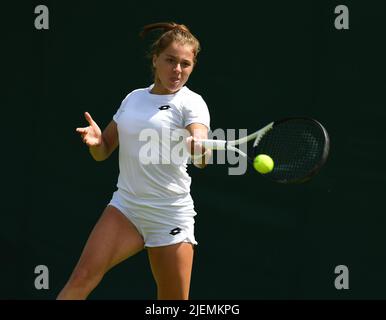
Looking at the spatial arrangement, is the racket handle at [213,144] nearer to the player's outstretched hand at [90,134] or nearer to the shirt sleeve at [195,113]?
the shirt sleeve at [195,113]

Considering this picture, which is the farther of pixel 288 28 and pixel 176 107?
pixel 288 28

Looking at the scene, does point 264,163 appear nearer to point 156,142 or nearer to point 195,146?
point 195,146

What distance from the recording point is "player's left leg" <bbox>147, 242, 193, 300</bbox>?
421 cm

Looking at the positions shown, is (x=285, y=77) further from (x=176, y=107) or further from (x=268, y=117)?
(x=176, y=107)

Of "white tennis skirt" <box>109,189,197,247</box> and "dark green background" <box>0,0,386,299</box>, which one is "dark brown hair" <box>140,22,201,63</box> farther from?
"dark green background" <box>0,0,386,299</box>

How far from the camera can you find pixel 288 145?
4.29 meters

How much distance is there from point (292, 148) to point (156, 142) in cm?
59

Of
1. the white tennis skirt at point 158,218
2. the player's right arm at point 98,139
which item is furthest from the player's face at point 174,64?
the white tennis skirt at point 158,218

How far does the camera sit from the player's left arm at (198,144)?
3.97m

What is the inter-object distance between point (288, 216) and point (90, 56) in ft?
4.60

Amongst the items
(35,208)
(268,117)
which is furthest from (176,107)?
(35,208)

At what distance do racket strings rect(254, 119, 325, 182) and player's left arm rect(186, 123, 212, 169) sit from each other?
23 cm

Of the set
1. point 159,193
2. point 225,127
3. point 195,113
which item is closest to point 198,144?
point 195,113
